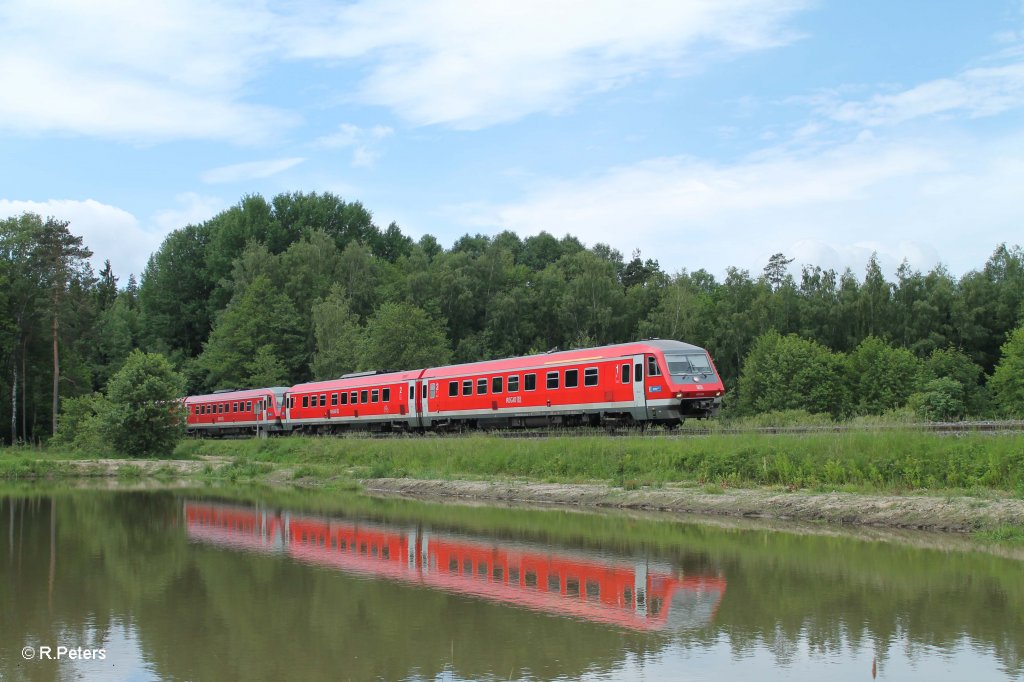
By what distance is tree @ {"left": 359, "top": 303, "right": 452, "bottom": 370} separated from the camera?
63781mm

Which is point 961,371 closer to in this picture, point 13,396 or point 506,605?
point 506,605

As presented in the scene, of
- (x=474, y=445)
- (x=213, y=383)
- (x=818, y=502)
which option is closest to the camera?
(x=818, y=502)

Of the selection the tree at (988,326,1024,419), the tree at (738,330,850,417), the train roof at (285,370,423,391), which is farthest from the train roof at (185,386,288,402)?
the tree at (988,326,1024,419)

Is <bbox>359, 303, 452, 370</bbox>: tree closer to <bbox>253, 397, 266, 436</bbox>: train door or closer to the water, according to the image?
<bbox>253, 397, 266, 436</bbox>: train door

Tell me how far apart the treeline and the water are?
47.0m

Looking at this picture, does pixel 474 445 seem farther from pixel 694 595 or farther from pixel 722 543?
pixel 694 595

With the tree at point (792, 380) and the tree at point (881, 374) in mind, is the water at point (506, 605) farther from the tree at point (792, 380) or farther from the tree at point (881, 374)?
the tree at point (881, 374)

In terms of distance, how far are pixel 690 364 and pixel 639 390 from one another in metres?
1.85

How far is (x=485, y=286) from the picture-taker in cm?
→ 9000

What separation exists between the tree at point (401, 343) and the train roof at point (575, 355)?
20.9m

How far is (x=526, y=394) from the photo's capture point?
36688mm

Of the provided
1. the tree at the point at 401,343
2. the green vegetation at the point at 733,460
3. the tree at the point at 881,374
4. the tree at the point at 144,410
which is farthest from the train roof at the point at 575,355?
the tree at the point at 881,374

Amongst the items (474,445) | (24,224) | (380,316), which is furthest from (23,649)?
(24,224)

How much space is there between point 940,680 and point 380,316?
2323 inches
